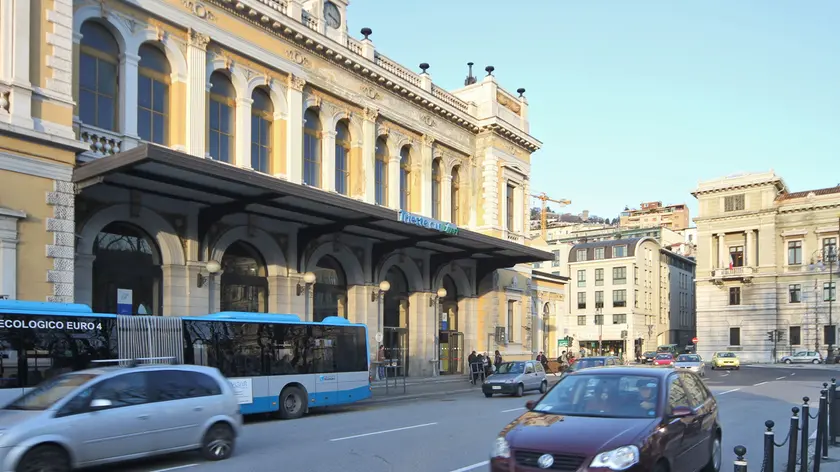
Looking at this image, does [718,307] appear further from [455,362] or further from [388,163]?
[388,163]

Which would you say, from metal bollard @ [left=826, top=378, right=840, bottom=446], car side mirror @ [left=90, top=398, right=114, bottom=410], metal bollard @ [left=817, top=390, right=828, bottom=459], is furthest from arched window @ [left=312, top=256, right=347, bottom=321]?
metal bollard @ [left=817, top=390, right=828, bottom=459]

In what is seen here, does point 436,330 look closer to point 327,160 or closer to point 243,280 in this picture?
point 327,160

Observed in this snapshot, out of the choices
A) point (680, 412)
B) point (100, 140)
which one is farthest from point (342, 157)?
point (680, 412)

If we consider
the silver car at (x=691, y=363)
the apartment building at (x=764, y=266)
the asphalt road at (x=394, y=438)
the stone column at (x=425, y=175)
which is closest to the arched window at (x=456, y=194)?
the stone column at (x=425, y=175)

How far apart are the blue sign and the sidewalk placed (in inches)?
255

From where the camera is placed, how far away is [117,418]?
10570 mm

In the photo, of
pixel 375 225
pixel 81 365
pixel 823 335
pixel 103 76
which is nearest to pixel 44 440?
pixel 81 365

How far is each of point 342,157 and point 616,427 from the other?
25238 mm

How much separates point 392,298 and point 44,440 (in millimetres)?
25859

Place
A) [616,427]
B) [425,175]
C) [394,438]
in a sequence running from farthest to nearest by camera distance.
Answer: [425,175] < [394,438] < [616,427]

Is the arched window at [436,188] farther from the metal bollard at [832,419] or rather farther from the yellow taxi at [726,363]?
the yellow taxi at [726,363]

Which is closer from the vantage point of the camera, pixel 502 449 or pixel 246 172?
pixel 502 449

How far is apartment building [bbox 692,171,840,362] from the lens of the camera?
76.1m

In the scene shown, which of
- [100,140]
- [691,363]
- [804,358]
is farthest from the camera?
[804,358]
